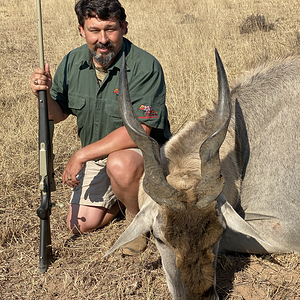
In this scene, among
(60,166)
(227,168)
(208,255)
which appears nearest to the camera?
(208,255)

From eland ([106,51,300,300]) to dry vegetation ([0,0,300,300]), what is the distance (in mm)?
517

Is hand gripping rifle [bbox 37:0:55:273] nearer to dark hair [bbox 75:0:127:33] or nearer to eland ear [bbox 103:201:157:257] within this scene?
dark hair [bbox 75:0:127:33]

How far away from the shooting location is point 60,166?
21.2 feet

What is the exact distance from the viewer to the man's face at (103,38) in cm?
466

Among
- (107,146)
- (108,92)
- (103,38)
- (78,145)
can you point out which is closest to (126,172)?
(107,146)

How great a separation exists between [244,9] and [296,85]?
12.0 meters

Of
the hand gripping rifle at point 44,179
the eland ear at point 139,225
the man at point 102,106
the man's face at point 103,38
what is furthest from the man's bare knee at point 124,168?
the man's face at point 103,38

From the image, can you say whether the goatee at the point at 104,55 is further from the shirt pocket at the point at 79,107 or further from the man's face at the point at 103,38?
the shirt pocket at the point at 79,107

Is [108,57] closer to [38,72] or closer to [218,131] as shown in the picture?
[38,72]

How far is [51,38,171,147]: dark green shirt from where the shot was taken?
462 centimetres

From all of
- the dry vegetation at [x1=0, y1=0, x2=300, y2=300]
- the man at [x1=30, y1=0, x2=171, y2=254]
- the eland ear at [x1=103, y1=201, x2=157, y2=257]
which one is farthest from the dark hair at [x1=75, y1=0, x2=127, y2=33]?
the dry vegetation at [x1=0, y1=0, x2=300, y2=300]

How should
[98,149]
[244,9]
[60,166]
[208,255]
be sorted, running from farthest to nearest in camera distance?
[244,9] → [60,166] → [98,149] → [208,255]

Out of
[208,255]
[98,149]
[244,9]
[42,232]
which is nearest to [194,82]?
[98,149]

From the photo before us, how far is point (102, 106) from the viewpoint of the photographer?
16.1ft
